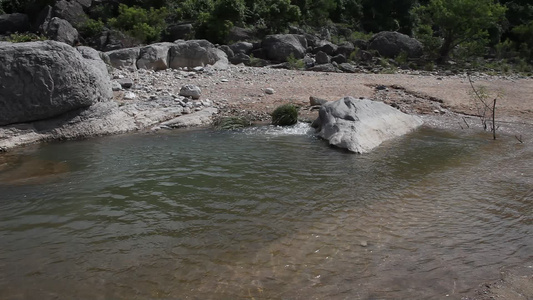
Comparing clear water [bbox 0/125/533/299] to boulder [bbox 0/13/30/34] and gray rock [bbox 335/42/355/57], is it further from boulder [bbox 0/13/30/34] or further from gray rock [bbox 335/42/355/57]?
boulder [bbox 0/13/30/34]

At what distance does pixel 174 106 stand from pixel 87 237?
7.43 m

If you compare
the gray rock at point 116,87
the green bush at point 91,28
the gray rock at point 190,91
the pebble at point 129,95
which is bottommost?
the gray rock at point 190,91

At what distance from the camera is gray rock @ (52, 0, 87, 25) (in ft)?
89.5

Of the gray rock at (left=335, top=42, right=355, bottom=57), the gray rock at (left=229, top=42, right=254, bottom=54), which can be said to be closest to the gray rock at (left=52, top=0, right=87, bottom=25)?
the gray rock at (left=229, top=42, right=254, bottom=54)

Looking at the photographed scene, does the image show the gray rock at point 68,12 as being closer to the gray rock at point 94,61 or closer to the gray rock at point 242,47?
the gray rock at point 242,47

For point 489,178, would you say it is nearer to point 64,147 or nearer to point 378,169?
point 378,169

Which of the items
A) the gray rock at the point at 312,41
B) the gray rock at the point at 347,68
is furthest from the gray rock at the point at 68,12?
the gray rock at the point at 347,68

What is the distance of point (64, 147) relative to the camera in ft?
29.9

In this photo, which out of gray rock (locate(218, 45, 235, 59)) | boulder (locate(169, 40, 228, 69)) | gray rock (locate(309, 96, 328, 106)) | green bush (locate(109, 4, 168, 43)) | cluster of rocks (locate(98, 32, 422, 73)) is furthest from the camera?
green bush (locate(109, 4, 168, 43))

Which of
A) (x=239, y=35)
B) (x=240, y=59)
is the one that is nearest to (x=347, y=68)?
(x=240, y=59)

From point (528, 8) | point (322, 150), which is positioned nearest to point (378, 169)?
point (322, 150)

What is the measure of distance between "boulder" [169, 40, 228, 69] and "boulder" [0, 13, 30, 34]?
17.1 m

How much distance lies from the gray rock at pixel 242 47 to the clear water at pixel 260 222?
45.3 feet

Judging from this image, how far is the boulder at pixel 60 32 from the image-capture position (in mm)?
22703
